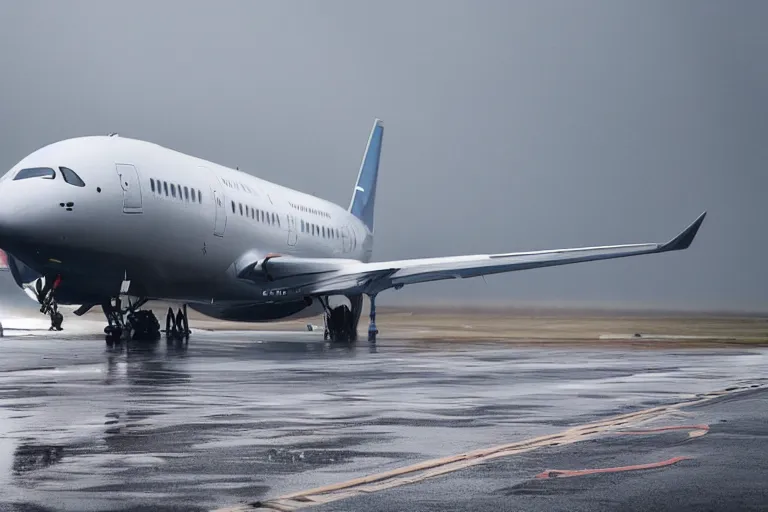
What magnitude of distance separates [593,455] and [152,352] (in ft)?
67.9

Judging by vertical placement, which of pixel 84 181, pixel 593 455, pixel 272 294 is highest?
pixel 84 181

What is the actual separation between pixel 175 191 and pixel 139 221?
81.2 inches

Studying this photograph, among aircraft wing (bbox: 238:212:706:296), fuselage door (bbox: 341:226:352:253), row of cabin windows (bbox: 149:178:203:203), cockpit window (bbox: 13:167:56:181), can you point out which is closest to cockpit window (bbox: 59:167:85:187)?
cockpit window (bbox: 13:167:56:181)

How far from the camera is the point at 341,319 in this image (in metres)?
41.9

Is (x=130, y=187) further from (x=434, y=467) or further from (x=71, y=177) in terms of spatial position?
(x=434, y=467)

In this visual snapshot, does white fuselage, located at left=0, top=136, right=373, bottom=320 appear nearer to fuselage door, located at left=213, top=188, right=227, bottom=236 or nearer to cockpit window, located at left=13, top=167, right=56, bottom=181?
fuselage door, located at left=213, top=188, right=227, bottom=236

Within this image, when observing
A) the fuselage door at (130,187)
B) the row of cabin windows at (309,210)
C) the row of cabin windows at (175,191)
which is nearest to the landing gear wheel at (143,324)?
the row of cabin windows at (309,210)

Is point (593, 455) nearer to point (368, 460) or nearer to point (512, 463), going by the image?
point (512, 463)

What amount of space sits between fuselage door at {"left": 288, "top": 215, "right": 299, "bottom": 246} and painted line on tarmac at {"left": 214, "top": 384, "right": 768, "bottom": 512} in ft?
90.1

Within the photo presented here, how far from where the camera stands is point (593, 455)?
9.30 metres

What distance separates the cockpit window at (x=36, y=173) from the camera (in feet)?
93.0

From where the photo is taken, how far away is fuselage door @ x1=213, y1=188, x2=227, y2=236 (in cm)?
3347

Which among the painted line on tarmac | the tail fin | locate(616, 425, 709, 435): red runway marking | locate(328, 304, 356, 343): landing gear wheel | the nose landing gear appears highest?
the tail fin

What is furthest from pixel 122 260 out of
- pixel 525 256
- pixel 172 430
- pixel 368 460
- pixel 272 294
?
pixel 368 460
